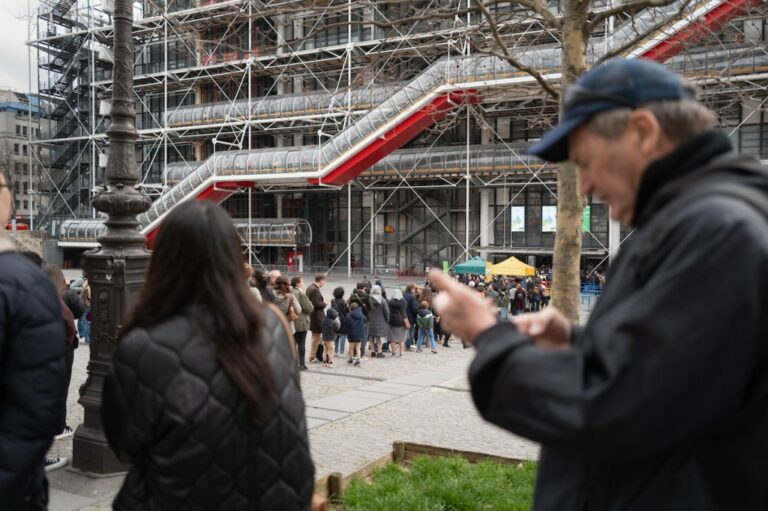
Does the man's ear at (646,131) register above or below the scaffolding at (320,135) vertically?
below

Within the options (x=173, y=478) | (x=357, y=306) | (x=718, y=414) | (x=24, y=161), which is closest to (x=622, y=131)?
(x=718, y=414)

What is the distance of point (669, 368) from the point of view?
4.04ft

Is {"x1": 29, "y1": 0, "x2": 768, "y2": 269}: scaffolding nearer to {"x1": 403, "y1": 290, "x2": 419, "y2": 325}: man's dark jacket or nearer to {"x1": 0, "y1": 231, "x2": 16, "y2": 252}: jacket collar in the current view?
{"x1": 403, "y1": 290, "x2": 419, "y2": 325}: man's dark jacket

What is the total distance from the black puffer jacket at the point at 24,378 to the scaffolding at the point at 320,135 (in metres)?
21.3

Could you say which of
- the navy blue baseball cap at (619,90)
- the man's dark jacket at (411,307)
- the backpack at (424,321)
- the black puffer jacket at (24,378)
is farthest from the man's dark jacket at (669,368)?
the man's dark jacket at (411,307)

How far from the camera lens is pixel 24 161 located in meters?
76.6

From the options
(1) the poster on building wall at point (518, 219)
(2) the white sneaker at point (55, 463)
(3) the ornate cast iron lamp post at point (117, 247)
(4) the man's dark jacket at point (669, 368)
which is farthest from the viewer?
(1) the poster on building wall at point (518, 219)

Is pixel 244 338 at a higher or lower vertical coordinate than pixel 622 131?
lower

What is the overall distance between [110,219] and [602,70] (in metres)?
6.04

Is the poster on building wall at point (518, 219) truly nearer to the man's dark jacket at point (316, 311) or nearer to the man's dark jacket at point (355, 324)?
the man's dark jacket at point (355, 324)

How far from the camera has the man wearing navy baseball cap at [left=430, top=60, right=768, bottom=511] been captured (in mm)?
1236

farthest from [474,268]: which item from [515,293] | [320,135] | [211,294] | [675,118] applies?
[675,118]

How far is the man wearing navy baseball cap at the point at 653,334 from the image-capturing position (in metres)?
1.24

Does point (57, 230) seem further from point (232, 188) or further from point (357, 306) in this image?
point (357, 306)
